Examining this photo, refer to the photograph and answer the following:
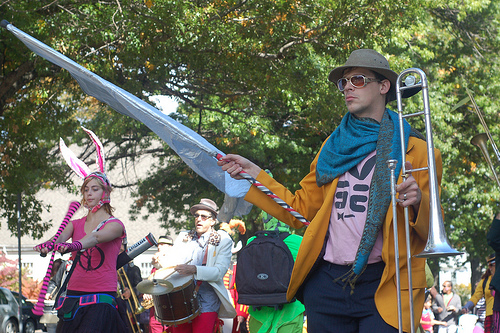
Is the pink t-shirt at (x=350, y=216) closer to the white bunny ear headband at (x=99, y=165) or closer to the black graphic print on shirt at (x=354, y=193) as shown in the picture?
the black graphic print on shirt at (x=354, y=193)

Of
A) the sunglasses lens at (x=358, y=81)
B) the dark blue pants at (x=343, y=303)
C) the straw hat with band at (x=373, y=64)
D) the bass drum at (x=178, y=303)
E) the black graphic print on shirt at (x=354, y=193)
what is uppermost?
the straw hat with band at (x=373, y=64)

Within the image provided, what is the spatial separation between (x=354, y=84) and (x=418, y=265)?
100 cm

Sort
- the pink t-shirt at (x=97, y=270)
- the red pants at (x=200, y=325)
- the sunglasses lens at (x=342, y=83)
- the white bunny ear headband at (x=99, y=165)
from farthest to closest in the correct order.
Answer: the red pants at (x=200, y=325) < the white bunny ear headband at (x=99, y=165) < the pink t-shirt at (x=97, y=270) < the sunglasses lens at (x=342, y=83)

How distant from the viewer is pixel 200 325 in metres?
7.16

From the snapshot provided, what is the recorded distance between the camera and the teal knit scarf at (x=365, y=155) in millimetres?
3018

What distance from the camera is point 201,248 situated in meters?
7.64

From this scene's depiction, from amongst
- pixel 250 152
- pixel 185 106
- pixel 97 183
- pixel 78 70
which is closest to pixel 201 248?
pixel 97 183

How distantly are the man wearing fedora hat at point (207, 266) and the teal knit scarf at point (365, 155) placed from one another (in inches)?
151

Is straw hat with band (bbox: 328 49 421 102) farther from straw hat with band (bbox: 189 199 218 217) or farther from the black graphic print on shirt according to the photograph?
straw hat with band (bbox: 189 199 218 217)

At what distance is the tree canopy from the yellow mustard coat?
291 inches

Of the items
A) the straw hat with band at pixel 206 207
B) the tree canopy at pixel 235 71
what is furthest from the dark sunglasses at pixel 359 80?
the tree canopy at pixel 235 71

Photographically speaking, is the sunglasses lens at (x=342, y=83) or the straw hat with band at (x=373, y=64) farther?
the sunglasses lens at (x=342, y=83)

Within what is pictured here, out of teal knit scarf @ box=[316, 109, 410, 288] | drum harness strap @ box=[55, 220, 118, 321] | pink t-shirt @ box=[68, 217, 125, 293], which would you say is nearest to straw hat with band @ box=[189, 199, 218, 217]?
pink t-shirt @ box=[68, 217, 125, 293]

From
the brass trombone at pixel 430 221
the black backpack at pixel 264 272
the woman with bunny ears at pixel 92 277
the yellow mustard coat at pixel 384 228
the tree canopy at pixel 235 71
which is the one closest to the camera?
the brass trombone at pixel 430 221
